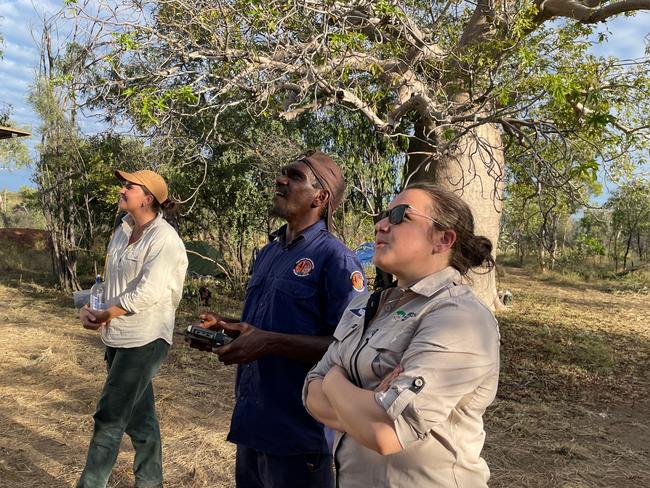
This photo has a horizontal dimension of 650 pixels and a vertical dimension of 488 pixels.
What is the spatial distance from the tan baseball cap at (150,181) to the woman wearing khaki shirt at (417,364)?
5.71ft

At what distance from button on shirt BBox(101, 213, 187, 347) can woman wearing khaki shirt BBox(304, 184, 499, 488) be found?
1514mm

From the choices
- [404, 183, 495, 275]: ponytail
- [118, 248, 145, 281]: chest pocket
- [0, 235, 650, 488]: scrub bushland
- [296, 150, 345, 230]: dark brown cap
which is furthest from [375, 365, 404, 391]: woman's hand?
[0, 235, 650, 488]: scrub bushland

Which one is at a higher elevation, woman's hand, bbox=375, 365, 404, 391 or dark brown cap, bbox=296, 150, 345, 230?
dark brown cap, bbox=296, 150, 345, 230

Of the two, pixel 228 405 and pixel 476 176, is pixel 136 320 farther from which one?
pixel 476 176

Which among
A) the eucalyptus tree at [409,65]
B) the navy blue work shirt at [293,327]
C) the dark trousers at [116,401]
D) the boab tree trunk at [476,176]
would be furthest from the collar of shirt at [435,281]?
the boab tree trunk at [476,176]

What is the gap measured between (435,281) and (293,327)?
729mm

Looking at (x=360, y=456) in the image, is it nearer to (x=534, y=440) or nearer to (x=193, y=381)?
(x=534, y=440)

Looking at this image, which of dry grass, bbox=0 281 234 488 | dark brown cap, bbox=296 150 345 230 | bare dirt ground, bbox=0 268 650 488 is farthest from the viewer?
bare dirt ground, bbox=0 268 650 488

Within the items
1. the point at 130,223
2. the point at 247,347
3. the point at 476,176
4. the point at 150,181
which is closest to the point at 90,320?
the point at 130,223

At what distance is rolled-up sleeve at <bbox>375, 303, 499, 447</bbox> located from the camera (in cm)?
113

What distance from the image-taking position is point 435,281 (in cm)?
134

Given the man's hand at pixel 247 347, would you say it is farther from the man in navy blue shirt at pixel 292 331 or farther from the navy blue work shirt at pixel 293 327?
the navy blue work shirt at pixel 293 327

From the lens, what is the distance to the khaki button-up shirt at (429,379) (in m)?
1.14

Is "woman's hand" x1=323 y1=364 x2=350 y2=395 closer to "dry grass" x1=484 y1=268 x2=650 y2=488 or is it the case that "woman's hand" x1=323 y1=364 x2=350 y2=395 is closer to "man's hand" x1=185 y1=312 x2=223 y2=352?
"man's hand" x1=185 y1=312 x2=223 y2=352
